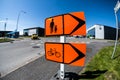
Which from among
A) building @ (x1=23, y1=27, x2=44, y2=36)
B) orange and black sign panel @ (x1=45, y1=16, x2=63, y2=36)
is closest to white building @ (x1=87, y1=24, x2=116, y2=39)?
building @ (x1=23, y1=27, x2=44, y2=36)

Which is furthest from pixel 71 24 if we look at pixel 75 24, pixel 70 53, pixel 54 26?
pixel 70 53

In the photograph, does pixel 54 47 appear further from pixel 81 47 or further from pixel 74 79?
pixel 74 79

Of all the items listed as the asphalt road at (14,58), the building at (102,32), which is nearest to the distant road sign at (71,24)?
A: the asphalt road at (14,58)

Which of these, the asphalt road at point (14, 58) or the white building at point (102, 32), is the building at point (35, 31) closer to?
the white building at point (102, 32)

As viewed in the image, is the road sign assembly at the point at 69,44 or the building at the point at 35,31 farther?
the building at the point at 35,31

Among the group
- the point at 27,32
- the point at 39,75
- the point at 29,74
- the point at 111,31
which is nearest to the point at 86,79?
the point at 39,75

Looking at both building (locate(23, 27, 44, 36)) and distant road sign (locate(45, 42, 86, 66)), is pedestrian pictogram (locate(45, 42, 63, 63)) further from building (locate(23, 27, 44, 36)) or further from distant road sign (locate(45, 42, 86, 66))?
building (locate(23, 27, 44, 36))

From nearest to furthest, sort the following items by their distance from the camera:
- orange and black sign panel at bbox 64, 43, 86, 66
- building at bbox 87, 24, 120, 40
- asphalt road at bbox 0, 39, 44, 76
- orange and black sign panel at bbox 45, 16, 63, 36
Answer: orange and black sign panel at bbox 64, 43, 86, 66
orange and black sign panel at bbox 45, 16, 63, 36
asphalt road at bbox 0, 39, 44, 76
building at bbox 87, 24, 120, 40

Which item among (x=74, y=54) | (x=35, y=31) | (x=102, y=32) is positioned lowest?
(x=74, y=54)

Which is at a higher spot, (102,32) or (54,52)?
(102,32)

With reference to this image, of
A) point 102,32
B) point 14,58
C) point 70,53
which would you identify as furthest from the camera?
point 102,32

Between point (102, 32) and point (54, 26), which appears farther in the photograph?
point (102, 32)

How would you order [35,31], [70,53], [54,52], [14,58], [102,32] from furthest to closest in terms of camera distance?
[35,31], [102,32], [14,58], [54,52], [70,53]

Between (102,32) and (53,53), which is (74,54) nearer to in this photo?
(53,53)
